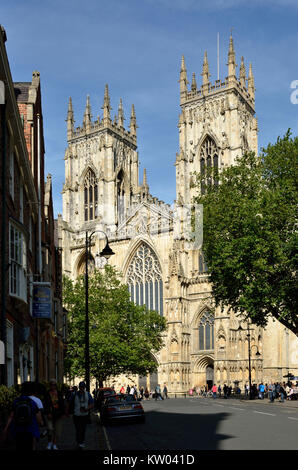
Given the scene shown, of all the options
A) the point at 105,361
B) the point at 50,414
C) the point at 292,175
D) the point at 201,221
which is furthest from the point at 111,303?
the point at 50,414

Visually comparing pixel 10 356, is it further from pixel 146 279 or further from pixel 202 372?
pixel 146 279

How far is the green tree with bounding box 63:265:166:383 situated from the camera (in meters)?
45.7

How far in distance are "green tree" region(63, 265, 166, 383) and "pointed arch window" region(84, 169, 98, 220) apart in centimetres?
2338

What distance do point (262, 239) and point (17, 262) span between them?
1731 cm

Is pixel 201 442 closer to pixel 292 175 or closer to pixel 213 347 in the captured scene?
pixel 292 175

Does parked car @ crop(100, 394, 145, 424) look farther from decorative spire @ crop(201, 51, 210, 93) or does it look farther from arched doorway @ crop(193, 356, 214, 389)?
decorative spire @ crop(201, 51, 210, 93)

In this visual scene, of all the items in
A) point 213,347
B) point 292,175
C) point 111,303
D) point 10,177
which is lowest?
point 213,347

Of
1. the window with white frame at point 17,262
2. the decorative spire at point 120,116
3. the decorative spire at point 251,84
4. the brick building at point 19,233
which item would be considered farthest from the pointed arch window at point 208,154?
the window with white frame at point 17,262

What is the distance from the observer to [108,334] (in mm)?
46844

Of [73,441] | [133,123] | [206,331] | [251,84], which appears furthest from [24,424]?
[133,123]

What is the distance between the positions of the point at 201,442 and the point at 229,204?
877 inches

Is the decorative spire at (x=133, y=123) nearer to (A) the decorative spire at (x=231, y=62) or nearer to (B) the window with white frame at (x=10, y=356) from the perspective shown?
(A) the decorative spire at (x=231, y=62)

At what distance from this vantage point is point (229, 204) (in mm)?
35281

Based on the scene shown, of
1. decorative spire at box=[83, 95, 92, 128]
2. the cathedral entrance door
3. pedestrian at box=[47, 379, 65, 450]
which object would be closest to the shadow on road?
pedestrian at box=[47, 379, 65, 450]
